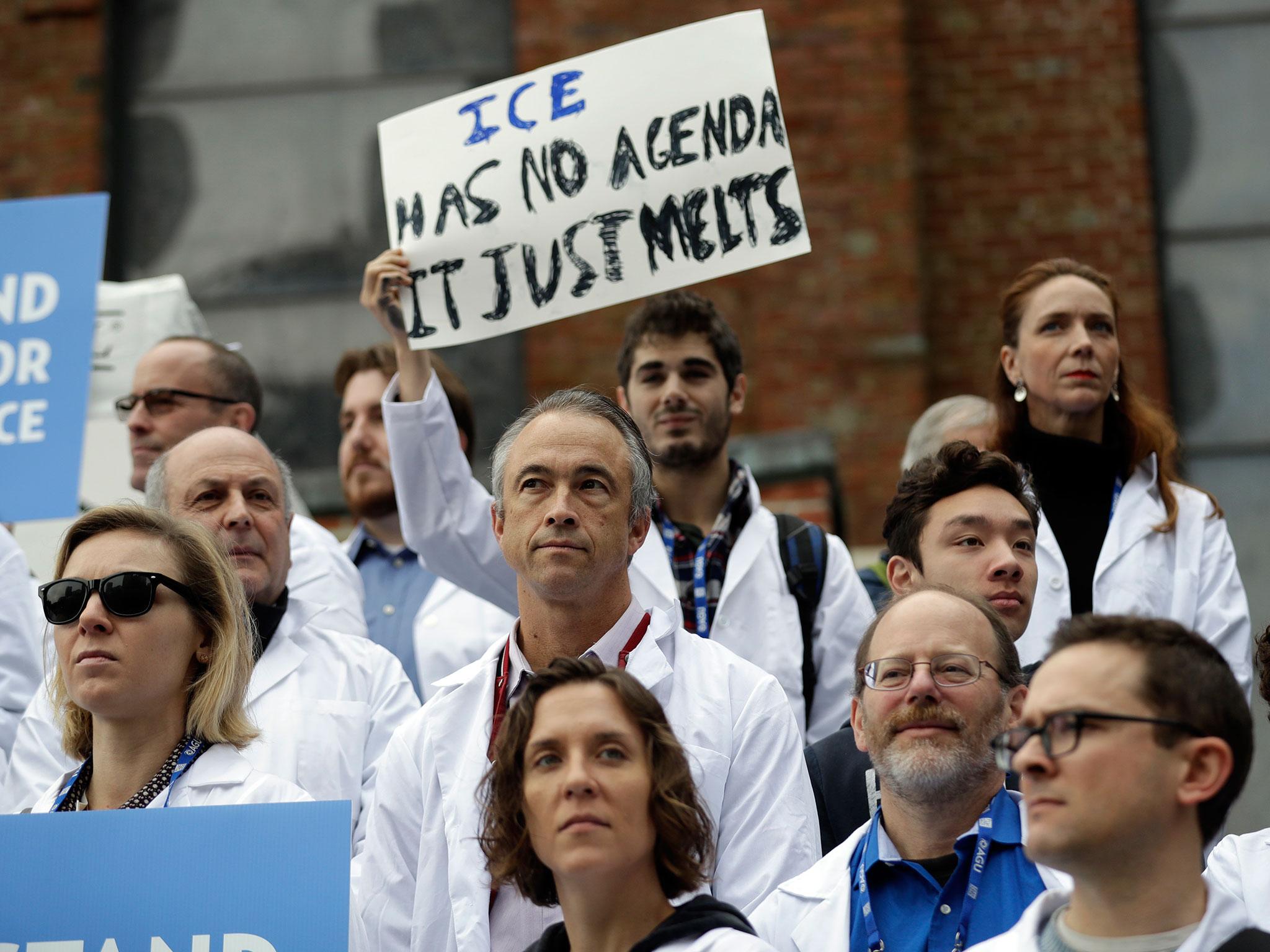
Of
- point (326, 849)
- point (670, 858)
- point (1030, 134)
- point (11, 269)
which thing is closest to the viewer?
point (670, 858)

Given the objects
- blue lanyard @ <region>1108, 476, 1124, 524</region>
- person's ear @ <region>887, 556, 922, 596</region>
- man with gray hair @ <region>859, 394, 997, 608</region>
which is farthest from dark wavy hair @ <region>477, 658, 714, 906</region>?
blue lanyard @ <region>1108, 476, 1124, 524</region>

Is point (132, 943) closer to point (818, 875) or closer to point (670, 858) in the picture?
point (670, 858)

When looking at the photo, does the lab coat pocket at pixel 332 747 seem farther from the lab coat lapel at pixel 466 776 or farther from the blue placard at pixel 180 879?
the blue placard at pixel 180 879

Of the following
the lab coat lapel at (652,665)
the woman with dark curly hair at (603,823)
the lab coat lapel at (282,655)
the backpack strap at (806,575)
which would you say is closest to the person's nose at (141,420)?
the lab coat lapel at (282,655)

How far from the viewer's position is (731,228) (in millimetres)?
4871

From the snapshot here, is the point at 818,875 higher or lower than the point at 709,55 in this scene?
lower

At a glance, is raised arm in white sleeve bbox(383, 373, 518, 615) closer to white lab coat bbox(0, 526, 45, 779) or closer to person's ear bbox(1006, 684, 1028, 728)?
white lab coat bbox(0, 526, 45, 779)

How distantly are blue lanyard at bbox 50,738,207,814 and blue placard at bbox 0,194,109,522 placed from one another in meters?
1.34

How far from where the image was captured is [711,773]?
11.7ft

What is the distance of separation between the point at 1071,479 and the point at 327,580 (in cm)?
209

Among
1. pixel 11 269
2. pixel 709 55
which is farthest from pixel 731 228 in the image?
pixel 11 269

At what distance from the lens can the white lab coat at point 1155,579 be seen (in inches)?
183

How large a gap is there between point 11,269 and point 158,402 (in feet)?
1.93

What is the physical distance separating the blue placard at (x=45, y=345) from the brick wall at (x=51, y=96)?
3873 mm
